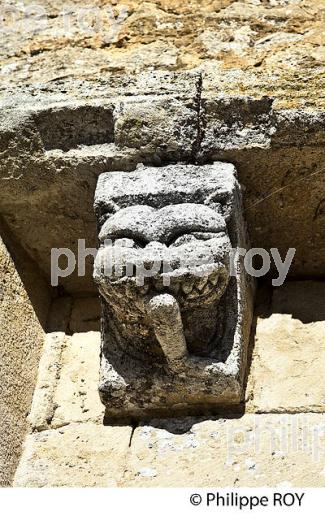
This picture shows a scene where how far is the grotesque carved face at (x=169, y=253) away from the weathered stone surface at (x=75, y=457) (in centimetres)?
43

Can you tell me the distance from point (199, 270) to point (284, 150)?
1.52 feet

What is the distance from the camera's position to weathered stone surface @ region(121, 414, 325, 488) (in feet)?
7.84

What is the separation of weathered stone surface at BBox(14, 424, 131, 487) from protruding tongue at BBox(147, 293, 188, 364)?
0.31 m

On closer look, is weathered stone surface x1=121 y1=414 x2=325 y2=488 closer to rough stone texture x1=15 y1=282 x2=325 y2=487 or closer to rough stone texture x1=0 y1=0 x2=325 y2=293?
rough stone texture x1=15 y1=282 x2=325 y2=487

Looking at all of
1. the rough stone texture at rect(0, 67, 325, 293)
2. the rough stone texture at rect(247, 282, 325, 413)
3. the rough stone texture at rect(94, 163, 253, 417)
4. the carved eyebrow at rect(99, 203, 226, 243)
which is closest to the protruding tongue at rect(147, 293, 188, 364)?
the rough stone texture at rect(94, 163, 253, 417)

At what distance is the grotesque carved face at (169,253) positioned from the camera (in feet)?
7.73

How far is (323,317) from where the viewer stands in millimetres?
2787

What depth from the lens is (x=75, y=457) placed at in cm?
256

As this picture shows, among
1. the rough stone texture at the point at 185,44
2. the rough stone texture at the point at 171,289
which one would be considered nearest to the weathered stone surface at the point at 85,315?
the rough stone texture at the point at 171,289

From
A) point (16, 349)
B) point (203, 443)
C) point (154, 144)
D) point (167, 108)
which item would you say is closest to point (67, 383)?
point (16, 349)

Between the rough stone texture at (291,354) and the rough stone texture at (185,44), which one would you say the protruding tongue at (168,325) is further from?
the rough stone texture at (185,44)

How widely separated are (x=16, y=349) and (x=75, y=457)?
0.38 metres

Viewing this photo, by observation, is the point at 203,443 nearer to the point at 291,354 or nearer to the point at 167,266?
the point at 291,354

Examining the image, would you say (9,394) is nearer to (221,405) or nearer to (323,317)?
(221,405)
